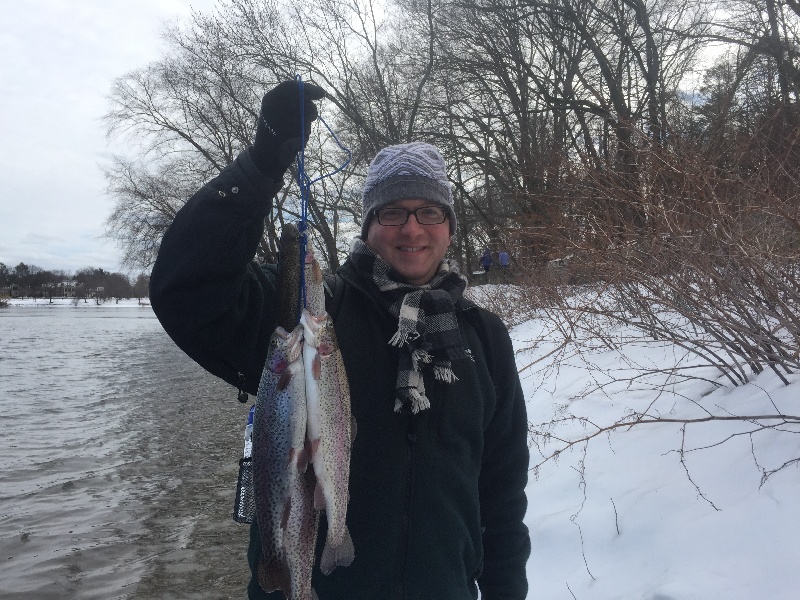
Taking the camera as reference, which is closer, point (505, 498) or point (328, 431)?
point (328, 431)

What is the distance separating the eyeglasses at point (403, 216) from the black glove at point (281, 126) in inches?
20.8

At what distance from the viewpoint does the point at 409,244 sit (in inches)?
89.4

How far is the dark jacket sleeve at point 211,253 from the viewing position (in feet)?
5.94

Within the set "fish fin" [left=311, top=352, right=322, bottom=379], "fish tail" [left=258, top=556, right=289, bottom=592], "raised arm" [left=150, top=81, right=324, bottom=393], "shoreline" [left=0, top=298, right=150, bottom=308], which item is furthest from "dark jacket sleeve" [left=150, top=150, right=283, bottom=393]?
"shoreline" [left=0, top=298, right=150, bottom=308]

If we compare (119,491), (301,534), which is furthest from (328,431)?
(119,491)

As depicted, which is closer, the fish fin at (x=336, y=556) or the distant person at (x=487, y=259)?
the fish fin at (x=336, y=556)

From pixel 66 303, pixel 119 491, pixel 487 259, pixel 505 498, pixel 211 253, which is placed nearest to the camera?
pixel 211 253

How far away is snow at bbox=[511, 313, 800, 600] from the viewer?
321 centimetres

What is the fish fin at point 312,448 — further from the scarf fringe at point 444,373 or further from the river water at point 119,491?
the river water at point 119,491

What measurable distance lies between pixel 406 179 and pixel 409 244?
25cm

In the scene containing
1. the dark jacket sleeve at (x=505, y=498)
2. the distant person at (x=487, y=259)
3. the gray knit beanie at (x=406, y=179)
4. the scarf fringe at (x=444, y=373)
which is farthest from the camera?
the distant person at (x=487, y=259)

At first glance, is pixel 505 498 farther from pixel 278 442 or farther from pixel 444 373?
pixel 278 442

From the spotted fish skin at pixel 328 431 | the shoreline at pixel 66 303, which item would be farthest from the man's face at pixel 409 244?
the shoreline at pixel 66 303

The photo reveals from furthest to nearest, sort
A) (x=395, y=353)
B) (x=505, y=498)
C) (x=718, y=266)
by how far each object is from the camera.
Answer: (x=718, y=266) → (x=505, y=498) → (x=395, y=353)
